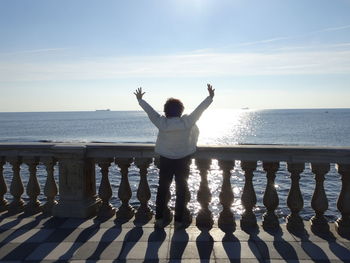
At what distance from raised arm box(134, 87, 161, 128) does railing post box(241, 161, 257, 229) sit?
139cm

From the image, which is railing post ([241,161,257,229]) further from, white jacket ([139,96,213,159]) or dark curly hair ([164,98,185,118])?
dark curly hair ([164,98,185,118])

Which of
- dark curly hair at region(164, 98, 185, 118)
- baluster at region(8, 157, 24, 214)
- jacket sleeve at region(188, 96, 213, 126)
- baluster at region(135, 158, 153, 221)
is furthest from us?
baluster at region(8, 157, 24, 214)

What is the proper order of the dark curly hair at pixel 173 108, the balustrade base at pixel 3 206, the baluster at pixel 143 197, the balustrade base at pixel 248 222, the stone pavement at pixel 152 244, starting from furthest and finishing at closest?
the balustrade base at pixel 3 206 → the baluster at pixel 143 197 → the balustrade base at pixel 248 222 → the dark curly hair at pixel 173 108 → the stone pavement at pixel 152 244

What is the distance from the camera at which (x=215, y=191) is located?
69.6 ft

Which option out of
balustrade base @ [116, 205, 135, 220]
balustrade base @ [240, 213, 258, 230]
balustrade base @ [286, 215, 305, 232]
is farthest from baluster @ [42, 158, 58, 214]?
balustrade base @ [286, 215, 305, 232]

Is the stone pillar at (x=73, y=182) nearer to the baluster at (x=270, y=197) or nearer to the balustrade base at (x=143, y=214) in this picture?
the balustrade base at (x=143, y=214)

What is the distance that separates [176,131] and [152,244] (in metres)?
1.47

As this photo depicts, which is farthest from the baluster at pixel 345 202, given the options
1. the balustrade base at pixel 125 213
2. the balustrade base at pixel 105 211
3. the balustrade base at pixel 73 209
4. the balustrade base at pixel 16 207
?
the balustrade base at pixel 16 207

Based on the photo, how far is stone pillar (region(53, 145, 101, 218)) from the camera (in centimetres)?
586

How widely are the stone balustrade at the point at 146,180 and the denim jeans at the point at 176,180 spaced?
30 cm

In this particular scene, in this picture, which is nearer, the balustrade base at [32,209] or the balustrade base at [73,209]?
the balustrade base at [73,209]

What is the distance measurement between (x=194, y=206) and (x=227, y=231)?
12226 millimetres

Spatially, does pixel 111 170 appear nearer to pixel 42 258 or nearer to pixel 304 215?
pixel 304 215

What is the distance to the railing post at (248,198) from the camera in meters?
5.50
